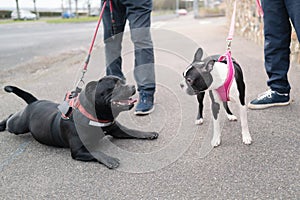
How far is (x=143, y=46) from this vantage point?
334 cm

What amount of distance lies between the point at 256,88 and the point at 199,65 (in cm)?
203

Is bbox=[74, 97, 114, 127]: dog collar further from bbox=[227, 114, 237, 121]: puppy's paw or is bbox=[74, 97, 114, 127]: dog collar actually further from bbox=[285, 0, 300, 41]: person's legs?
bbox=[285, 0, 300, 41]: person's legs

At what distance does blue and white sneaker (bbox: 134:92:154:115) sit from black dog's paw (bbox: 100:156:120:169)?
957mm

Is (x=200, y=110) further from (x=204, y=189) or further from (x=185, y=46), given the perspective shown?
Answer: (x=185, y=46)

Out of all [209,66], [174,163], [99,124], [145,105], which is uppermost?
[209,66]

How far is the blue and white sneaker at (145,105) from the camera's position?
3289 millimetres

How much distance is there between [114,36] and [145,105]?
2.59ft

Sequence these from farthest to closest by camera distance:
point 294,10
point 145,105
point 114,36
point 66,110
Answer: point 114,36 → point 145,105 → point 294,10 → point 66,110

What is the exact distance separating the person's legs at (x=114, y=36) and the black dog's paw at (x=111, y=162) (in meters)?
1.21

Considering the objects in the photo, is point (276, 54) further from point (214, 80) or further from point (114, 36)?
point (114, 36)

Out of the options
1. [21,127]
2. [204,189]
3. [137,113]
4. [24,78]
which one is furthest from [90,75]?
[204,189]

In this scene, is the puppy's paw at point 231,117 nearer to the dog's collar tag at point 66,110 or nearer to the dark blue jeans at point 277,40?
the dark blue jeans at point 277,40

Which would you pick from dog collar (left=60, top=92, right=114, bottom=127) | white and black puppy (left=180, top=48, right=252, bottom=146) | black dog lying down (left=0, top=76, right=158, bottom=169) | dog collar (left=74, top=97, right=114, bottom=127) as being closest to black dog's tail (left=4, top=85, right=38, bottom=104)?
black dog lying down (left=0, top=76, right=158, bottom=169)

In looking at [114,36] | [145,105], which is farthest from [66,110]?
[114,36]
